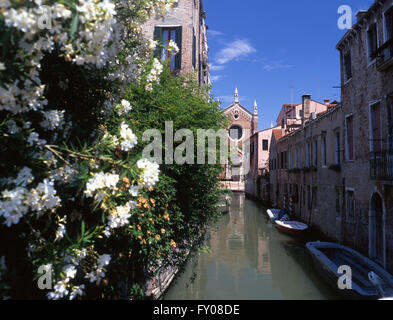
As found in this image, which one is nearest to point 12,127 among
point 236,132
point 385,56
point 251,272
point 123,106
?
point 123,106

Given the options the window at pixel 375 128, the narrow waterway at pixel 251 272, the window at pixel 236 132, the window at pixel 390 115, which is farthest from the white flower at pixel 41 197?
the window at pixel 236 132

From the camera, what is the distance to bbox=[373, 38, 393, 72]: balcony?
29.2ft

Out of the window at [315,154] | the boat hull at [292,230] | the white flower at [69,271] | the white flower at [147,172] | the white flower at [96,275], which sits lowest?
the boat hull at [292,230]

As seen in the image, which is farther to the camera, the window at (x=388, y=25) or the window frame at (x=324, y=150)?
the window frame at (x=324, y=150)

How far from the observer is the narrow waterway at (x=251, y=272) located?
32.6ft

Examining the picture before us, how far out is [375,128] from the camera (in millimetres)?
10281

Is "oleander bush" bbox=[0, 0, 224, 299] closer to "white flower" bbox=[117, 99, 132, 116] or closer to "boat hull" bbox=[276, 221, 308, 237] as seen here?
"white flower" bbox=[117, 99, 132, 116]

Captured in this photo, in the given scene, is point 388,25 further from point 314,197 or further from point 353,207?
point 314,197

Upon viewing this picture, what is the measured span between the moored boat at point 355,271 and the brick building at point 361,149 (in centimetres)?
55

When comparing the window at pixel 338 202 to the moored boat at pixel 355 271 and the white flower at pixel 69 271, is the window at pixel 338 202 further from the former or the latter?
the white flower at pixel 69 271

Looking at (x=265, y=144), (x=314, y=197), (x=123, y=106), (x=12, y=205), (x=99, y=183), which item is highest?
(x=265, y=144)

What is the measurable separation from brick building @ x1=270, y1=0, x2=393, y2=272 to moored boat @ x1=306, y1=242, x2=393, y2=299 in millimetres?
553

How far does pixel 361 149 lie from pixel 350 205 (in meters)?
2.87
